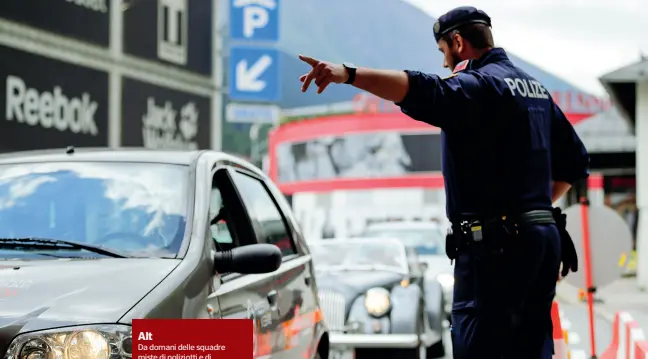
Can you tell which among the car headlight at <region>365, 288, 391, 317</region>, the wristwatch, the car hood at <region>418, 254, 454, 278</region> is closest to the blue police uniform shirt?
the wristwatch

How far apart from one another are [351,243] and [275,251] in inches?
300

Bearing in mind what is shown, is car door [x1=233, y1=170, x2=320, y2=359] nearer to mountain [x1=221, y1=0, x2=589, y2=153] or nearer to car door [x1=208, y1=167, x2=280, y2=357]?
car door [x1=208, y1=167, x2=280, y2=357]

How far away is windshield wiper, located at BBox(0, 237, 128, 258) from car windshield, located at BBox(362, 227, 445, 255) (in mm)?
11815

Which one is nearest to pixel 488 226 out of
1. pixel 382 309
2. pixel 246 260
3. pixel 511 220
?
pixel 511 220

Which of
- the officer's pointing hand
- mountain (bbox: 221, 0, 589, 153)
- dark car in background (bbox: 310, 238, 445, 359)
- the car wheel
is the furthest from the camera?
mountain (bbox: 221, 0, 589, 153)

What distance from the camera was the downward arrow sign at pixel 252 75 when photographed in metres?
29.6

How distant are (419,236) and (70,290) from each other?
42.7 feet

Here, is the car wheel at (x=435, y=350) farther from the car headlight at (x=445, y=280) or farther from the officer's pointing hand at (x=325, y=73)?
the officer's pointing hand at (x=325, y=73)

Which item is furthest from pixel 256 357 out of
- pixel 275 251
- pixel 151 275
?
pixel 151 275

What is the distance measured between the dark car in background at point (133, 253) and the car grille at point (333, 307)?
157 inches

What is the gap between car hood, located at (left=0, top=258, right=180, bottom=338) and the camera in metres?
3.18

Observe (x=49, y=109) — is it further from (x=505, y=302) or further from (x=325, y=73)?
(x=325, y=73)

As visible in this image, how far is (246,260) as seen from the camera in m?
4.00

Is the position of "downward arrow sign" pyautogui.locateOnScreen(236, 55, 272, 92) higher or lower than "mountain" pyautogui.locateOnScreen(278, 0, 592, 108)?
lower
